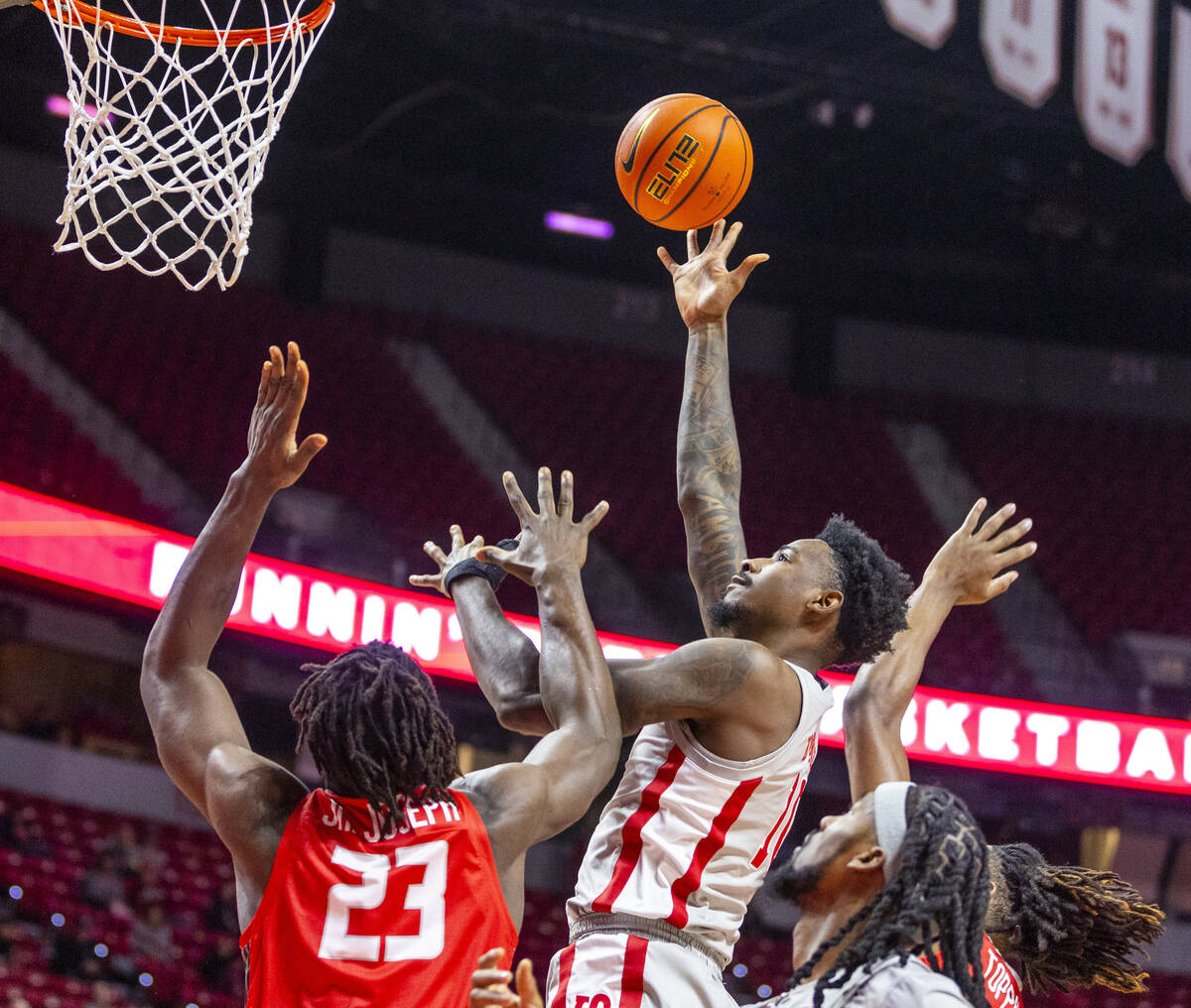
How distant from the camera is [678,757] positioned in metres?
2.83

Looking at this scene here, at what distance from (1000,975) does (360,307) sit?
11.0m

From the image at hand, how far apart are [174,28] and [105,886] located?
6490 mm

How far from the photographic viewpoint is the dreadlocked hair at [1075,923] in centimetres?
306

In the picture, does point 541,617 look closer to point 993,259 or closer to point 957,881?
point 957,881

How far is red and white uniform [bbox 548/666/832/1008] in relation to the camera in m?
2.75

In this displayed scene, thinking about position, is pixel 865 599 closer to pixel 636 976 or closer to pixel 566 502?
pixel 566 502

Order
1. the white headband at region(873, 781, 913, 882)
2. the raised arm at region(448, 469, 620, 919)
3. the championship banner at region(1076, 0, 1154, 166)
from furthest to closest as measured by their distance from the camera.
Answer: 1. the championship banner at region(1076, 0, 1154, 166)
2. the raised arm at region(448, 469, 620, 919)
3. the white headband at region(873, 781, 913, 882)

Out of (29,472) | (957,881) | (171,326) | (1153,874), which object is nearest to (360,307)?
(171,326)

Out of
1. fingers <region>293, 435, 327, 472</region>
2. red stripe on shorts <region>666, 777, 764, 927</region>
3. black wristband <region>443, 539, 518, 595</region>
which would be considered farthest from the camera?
black wristband <region>443, 539, 518, 595</region>

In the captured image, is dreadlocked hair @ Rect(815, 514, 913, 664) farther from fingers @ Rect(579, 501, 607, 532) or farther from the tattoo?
fingers @ Rect(579, 501, 607, 532)

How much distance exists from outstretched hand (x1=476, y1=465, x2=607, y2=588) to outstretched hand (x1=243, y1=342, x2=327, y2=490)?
44 cm

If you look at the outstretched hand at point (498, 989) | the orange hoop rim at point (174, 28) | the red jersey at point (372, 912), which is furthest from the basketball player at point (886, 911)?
the orange hoop rim at point (174, 28)

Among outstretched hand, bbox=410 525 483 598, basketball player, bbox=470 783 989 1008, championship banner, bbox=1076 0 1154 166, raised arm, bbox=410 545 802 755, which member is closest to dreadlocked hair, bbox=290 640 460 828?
basketball player, bbox=470 783 989 1008

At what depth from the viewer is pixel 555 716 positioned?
257cm
